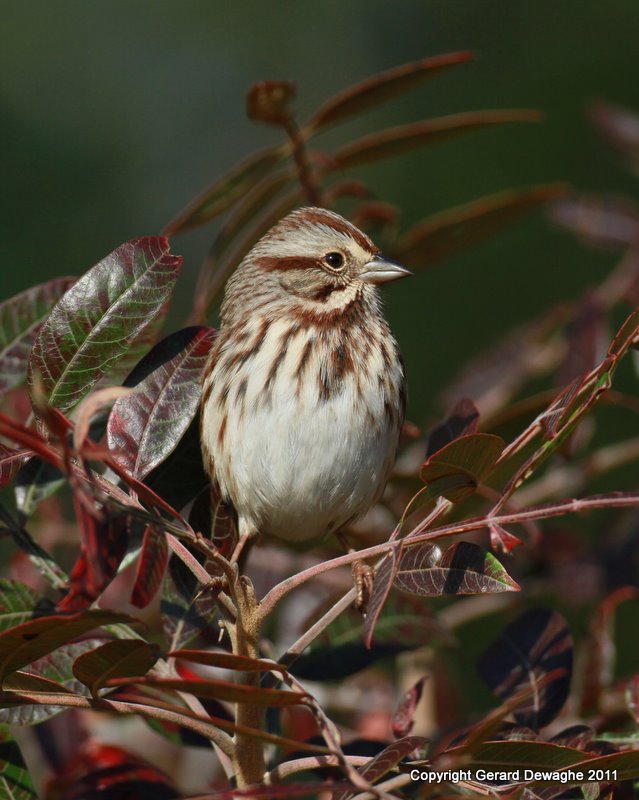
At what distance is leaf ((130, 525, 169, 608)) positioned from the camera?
1810 millimetres

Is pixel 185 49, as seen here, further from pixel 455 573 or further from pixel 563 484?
pixel 455 573

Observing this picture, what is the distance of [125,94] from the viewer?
12234 mm

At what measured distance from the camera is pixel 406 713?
2031 mm

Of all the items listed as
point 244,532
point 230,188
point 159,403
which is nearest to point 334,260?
point 230,188

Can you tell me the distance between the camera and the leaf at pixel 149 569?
1810mm

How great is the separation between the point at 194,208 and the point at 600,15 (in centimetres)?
745

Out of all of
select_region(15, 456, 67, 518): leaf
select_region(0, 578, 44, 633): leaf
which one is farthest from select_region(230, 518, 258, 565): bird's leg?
select_region(0, 578, 44, 633): leaf

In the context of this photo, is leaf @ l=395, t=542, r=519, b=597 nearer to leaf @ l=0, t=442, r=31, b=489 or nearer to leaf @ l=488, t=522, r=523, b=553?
leaf @ l=488, t=522, r=523, b=553

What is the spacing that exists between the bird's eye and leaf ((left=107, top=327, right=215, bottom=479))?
3.19ft

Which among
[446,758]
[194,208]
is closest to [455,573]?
[446,758]

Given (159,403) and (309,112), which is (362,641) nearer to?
(159,403)

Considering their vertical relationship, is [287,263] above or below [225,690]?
above

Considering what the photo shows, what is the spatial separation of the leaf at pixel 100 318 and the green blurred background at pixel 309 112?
145 inches

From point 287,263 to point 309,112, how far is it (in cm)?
1022
